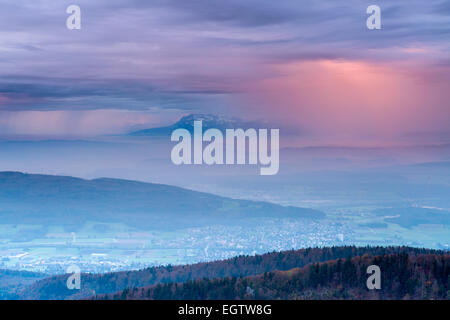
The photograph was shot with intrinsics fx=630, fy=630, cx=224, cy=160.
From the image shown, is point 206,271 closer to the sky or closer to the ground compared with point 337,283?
closer to the sky

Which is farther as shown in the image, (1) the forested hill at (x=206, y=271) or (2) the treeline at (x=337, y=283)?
(1) the forested hill at (x=206, y=271)

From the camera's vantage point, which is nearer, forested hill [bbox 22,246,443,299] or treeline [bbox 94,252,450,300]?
treeline [bbox 94,252,450,300]

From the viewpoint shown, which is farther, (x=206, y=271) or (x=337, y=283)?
(x=206, y=271)
